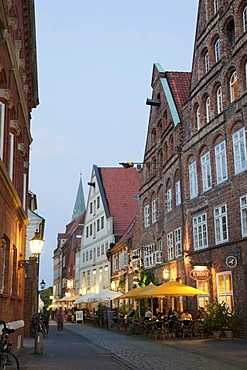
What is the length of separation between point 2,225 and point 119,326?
2301 centimetres

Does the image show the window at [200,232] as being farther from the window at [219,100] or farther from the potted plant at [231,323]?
the window at [219,100]

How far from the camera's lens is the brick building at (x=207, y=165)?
23125 mm

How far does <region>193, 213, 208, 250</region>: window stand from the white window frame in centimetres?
246

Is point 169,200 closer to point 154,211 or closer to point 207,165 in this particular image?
point 154,211

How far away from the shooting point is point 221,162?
25.0 meters


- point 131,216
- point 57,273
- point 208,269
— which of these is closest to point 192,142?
point 208,269

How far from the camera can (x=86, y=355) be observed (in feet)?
59.5

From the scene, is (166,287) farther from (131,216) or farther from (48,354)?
(131,216)

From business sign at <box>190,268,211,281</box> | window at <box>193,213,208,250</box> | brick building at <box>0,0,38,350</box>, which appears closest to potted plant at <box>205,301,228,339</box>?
business sign at <box>190,268,211,281</box>

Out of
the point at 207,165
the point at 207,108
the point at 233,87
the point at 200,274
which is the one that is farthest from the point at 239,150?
the point at 200,274

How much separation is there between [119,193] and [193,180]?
3002 cm

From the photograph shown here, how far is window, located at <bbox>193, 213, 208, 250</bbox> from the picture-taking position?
26583 millimetres

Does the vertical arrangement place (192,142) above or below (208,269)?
above

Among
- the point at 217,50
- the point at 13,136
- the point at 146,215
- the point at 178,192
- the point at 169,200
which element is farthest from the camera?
the point at 146,215
